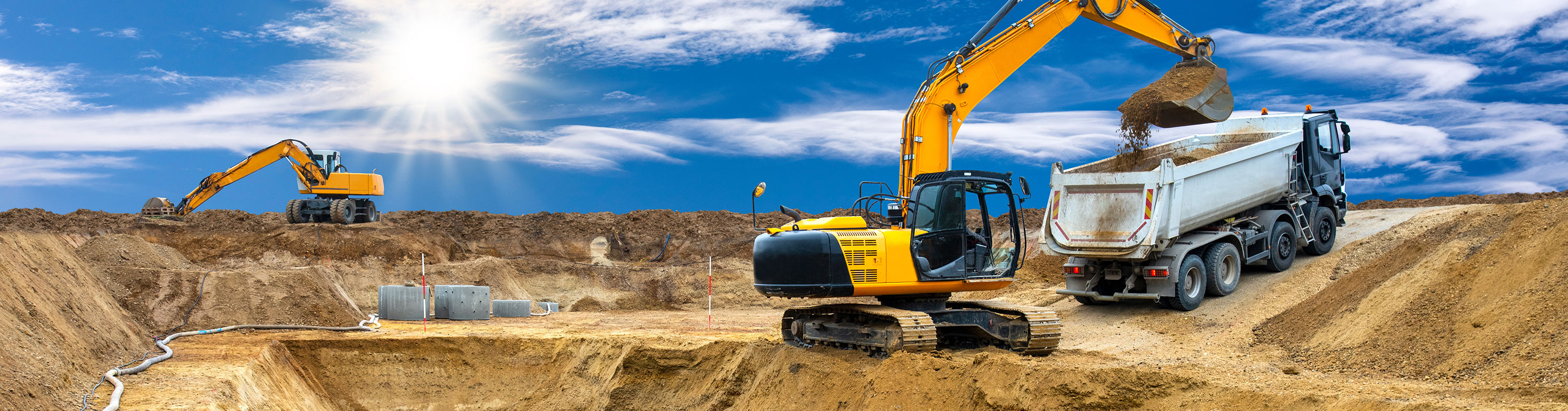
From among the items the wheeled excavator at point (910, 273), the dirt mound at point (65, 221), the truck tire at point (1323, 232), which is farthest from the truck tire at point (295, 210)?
the truck tire at point (1323, 232)

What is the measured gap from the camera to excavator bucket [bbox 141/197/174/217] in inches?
1252

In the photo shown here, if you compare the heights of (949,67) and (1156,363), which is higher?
(949,67)

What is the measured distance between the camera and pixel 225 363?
10.8 m

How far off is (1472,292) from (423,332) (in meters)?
13.1

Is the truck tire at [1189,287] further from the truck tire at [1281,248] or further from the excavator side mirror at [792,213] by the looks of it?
the excavator side mirror at [792,213]

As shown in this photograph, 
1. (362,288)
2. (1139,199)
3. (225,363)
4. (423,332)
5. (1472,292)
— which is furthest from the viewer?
(362,288)

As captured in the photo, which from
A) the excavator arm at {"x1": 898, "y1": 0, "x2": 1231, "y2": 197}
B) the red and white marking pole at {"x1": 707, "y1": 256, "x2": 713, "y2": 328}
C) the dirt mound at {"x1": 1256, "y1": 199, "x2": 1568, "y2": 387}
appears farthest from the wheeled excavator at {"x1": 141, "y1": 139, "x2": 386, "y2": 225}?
the dirt mound at {"x1": 1256, "y1": 199, "x2": 1568, "y2": 387}

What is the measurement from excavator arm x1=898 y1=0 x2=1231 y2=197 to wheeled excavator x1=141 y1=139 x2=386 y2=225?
75.8ft

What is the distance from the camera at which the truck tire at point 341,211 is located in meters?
29.1

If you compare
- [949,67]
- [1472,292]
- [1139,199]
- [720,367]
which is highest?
[949,67]

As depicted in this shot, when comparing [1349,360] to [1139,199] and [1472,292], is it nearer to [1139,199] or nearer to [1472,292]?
[1472,292]

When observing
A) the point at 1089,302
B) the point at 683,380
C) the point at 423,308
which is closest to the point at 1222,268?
the point at 1089,302

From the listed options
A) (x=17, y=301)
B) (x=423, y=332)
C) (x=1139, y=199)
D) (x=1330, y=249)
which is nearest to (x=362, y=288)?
(x=423, y=332)

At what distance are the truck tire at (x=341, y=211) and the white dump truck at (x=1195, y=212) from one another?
2353 centimetres
